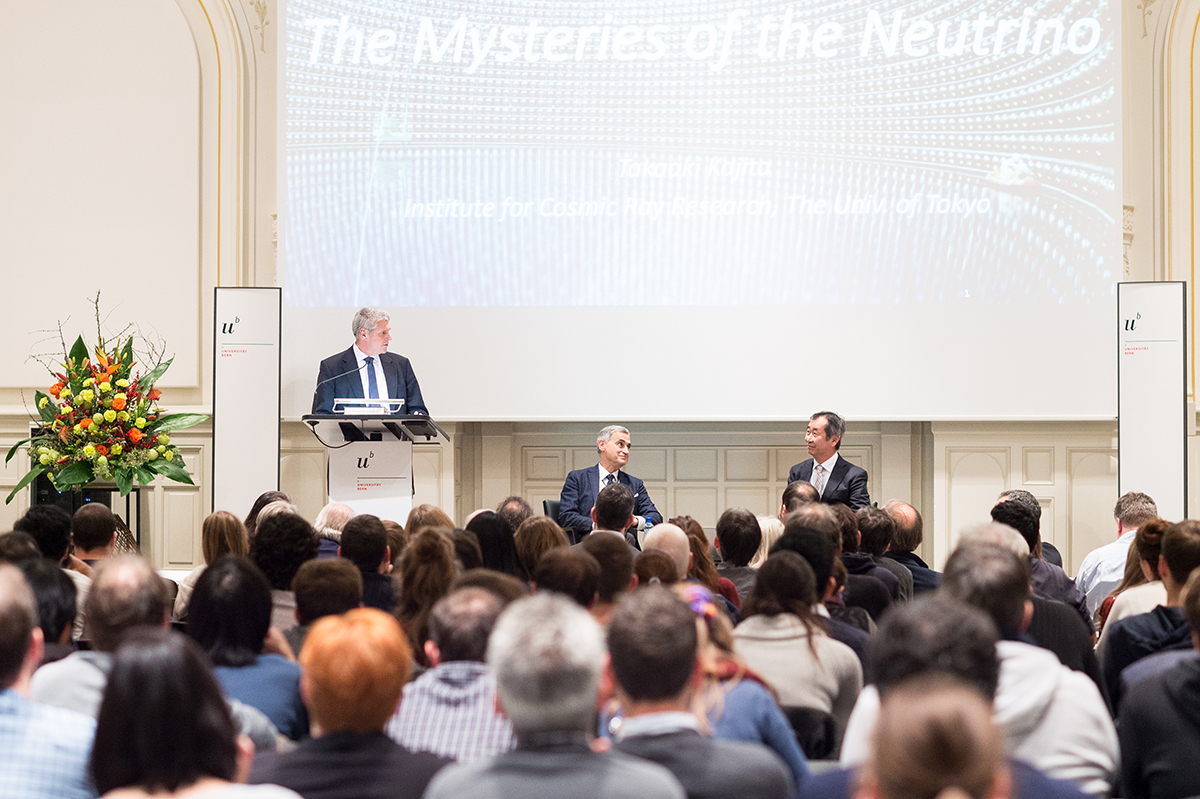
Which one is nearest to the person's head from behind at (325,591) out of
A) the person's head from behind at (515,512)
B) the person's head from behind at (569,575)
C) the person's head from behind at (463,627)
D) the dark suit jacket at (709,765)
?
the person's head from behind at (569,575)

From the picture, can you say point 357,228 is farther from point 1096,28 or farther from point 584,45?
point 1096,28

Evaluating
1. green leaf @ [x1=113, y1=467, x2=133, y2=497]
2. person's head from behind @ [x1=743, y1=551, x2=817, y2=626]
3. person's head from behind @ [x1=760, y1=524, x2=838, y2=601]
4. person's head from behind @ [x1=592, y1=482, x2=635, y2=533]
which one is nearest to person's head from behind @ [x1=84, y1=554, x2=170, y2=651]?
person's head from behind @ [x1=743, y1=551, x2=817, y2=626]

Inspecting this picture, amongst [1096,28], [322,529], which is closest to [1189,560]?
[322,529]

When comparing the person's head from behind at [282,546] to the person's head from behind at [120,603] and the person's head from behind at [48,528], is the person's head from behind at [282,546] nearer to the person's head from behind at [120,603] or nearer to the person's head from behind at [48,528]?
the person's head from behind at [48,528]

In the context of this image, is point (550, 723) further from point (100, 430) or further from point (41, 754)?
point (100, 430)

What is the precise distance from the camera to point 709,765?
1.77 meters

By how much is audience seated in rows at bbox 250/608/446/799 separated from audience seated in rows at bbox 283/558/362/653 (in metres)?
0.92

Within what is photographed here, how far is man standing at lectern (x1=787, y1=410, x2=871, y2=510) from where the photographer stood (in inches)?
245

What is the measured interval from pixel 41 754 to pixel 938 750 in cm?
140

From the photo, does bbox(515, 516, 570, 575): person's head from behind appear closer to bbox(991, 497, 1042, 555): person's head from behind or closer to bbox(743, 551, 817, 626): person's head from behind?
bbox(743, 551, 817, 626): person's head from behind

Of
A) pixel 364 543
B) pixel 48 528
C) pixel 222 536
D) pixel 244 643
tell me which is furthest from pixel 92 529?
pixel 244 643

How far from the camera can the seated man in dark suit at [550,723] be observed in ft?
5.17

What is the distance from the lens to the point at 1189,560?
3.04m

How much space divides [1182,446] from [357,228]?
197 inches
